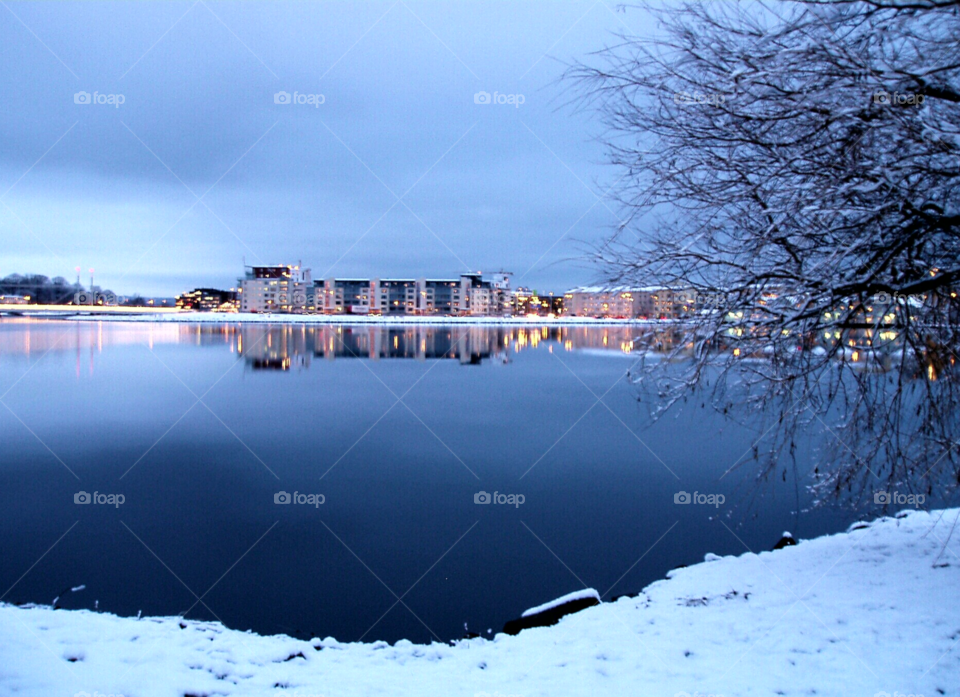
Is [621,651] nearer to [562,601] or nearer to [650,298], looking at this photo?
[562,601]

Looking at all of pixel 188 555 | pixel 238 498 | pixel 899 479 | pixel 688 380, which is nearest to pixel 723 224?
pixel 688 380

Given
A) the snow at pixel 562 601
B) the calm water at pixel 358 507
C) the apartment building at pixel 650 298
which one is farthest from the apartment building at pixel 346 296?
the apartment building at pixel 650 298

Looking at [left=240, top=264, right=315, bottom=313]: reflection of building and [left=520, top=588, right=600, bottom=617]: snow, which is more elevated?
[left=240, top=264, right=315, bottom=313]: reflection of building

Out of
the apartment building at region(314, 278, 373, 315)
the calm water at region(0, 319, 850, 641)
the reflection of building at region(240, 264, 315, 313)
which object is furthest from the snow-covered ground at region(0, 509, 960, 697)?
the reflection of building at region(240, 264, 315, 313)

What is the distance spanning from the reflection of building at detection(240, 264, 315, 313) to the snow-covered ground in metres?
153

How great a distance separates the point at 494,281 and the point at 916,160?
6303 inches

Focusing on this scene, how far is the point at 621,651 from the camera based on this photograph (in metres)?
5.24

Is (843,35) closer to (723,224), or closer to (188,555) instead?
(723,224)

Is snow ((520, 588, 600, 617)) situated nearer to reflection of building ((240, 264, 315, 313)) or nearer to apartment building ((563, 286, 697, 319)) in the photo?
apartment building ((563, 286, 697, 319))

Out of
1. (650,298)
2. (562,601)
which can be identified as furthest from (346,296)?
(650,298)

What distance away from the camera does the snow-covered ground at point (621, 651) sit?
14.4 feet

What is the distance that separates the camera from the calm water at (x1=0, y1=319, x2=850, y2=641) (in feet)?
24.6

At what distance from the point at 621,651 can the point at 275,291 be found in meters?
157

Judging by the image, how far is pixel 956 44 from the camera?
4.18 meters
